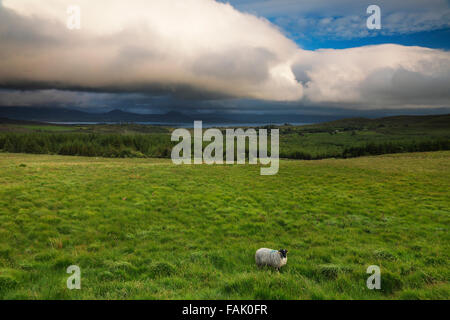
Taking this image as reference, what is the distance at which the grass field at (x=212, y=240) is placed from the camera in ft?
22.6

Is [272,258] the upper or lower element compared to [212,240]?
upper

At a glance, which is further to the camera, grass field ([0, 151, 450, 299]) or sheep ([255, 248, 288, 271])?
sheep ([255, 248, 288, 271])

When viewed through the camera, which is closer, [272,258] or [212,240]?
[272,258]

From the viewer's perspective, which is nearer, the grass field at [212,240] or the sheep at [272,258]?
the grass field at [212,240]

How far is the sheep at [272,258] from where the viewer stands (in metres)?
8.17

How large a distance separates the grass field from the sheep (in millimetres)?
380

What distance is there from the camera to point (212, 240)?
11.6 m

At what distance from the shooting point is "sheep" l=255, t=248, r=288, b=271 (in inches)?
322

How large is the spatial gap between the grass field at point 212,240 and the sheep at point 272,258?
15.0 inches

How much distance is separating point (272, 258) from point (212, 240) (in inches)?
164
